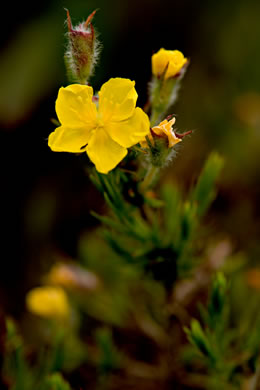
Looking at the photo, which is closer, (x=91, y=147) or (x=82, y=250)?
(x=91, y=147)

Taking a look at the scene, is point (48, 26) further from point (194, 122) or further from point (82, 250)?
point (82, 250)

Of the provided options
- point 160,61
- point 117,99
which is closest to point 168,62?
point 160,61

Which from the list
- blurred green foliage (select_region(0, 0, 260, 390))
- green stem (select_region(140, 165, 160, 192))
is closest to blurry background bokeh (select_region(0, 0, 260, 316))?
blurred green foliage (select_region(0, 0, 260, 390))

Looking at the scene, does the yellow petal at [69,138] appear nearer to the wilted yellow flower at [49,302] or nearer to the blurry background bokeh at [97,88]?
the wilted yellow flower at [49,302]

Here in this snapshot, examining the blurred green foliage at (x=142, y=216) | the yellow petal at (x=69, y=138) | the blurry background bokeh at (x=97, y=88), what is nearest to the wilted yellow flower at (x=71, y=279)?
the blurred green foliage at (x=142, y=216)

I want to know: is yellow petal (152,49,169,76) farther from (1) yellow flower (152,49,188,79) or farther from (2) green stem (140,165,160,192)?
(2) green stem (140,165,160,192)

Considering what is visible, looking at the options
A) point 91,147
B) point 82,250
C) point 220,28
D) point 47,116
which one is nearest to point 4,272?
point 82,250

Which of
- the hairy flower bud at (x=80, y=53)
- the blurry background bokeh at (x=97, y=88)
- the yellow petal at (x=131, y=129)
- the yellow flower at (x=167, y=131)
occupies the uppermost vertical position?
the hairy flower bud at (x=80, y=53)
